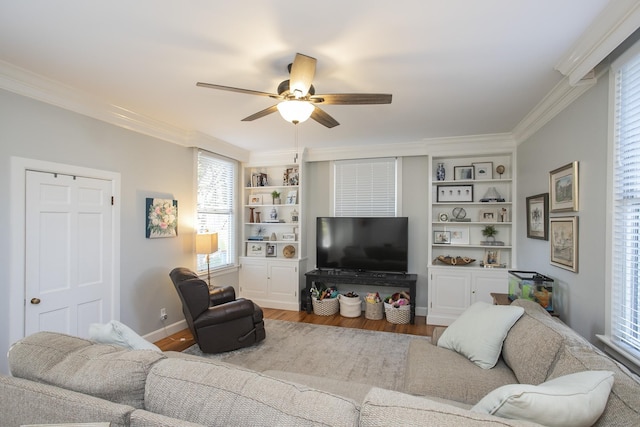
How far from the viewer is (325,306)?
4.84 meters

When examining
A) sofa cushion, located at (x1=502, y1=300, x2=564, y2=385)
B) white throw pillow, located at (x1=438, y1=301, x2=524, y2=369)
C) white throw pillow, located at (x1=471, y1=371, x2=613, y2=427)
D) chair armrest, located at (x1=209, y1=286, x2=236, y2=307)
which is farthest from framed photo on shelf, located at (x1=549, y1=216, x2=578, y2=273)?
chair armrest, located at (x1=209, y1=286, x2=236, y2=307)

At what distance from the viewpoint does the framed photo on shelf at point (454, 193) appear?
4.60 m

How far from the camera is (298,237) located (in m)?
5.37

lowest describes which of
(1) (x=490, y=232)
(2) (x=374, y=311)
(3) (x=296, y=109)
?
(2) (x=374, y=311)

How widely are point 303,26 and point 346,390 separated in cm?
214

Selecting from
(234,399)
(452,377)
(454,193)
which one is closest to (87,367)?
(234,399)

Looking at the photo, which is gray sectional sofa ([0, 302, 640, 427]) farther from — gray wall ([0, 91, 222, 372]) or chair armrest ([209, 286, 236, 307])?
chair armrest ([209, 286, 236, 307])

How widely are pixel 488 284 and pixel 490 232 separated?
73cm

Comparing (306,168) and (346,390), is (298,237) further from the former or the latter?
(346,390)

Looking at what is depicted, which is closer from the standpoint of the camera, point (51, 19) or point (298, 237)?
point (51, 19)

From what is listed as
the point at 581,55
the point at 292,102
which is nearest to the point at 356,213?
the point at 292,102

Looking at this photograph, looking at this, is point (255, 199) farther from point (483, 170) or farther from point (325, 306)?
point (483, 170)

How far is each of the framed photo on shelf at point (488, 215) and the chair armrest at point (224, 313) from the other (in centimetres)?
340

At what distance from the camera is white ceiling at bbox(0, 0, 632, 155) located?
176cm
